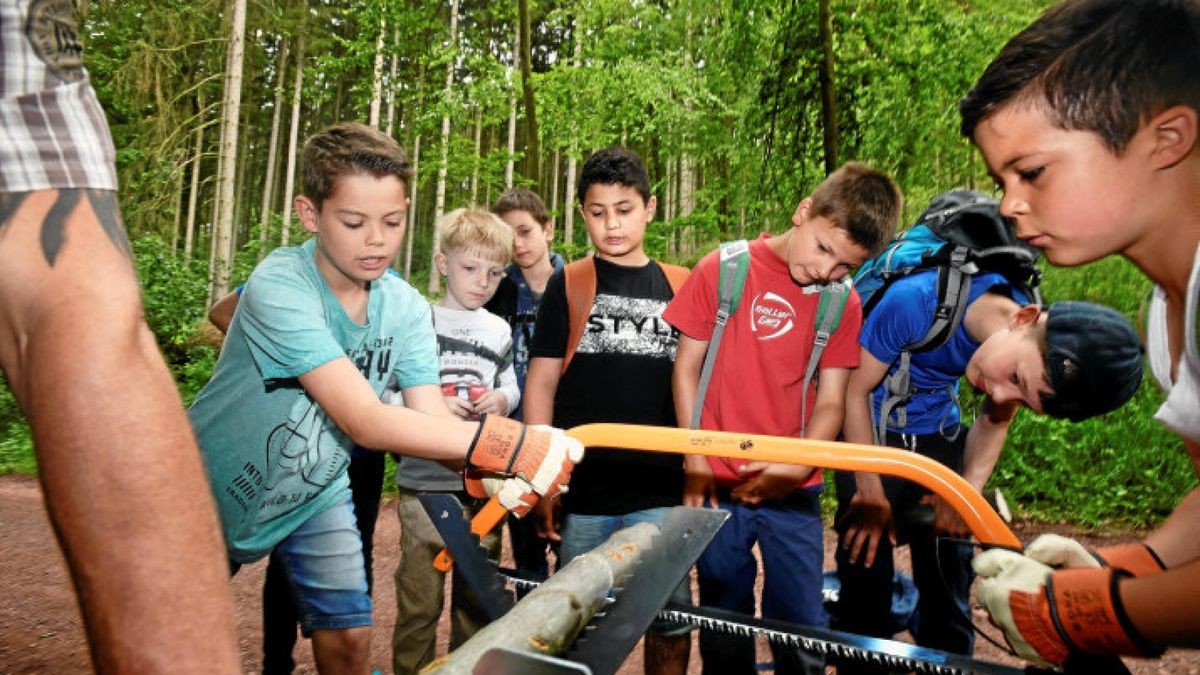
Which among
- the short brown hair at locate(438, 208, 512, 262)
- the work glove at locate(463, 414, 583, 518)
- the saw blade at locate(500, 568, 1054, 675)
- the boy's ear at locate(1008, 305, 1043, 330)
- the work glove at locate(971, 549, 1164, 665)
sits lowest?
the saw blade at locate(500, 568, 1054, 675)

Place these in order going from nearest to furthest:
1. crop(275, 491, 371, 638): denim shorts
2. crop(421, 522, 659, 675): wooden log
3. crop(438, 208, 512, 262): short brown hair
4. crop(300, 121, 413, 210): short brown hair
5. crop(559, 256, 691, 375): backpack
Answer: crop(421, 522, 659, 675): wooden log < crop(275, 491, 371, 638): denim shorts < crop(300, 121, 413, 210): short brown hair < crop(559, 256, 691, 375): backpack < crop(438, 208, 512, 262): short brown hair

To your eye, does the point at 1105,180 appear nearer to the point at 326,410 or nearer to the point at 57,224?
the point at 57,224

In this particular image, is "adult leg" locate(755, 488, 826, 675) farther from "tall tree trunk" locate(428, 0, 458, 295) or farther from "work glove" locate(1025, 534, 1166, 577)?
"tall tree trunk" locate(428, 0, 458, 295)

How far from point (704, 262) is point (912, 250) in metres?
0.97

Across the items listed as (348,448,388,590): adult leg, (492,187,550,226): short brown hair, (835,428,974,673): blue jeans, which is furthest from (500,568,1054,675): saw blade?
(492,187,550,226): short brown hair


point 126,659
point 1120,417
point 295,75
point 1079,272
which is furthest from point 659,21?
point 295,75

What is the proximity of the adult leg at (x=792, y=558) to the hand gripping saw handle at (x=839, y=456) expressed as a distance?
1136 millimetres

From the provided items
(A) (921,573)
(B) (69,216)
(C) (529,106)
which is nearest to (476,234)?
(B) (69,216)

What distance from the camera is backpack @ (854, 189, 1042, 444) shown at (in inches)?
115

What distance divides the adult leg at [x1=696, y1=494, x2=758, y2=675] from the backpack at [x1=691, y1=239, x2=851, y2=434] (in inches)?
20.2

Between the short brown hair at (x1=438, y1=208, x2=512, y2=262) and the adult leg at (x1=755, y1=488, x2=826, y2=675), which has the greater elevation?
the short brown hair at (x1=438, y1=208, x2=512, y2=262)

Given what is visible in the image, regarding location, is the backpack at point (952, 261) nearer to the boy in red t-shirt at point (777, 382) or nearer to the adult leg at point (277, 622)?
the boy in red t-shirt at point (777, 382)

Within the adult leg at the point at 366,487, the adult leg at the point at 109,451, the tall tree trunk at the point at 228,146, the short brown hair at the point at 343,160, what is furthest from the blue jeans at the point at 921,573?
the tall tree trunk at the point at 228,146

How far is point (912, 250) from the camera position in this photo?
3.12 meters
